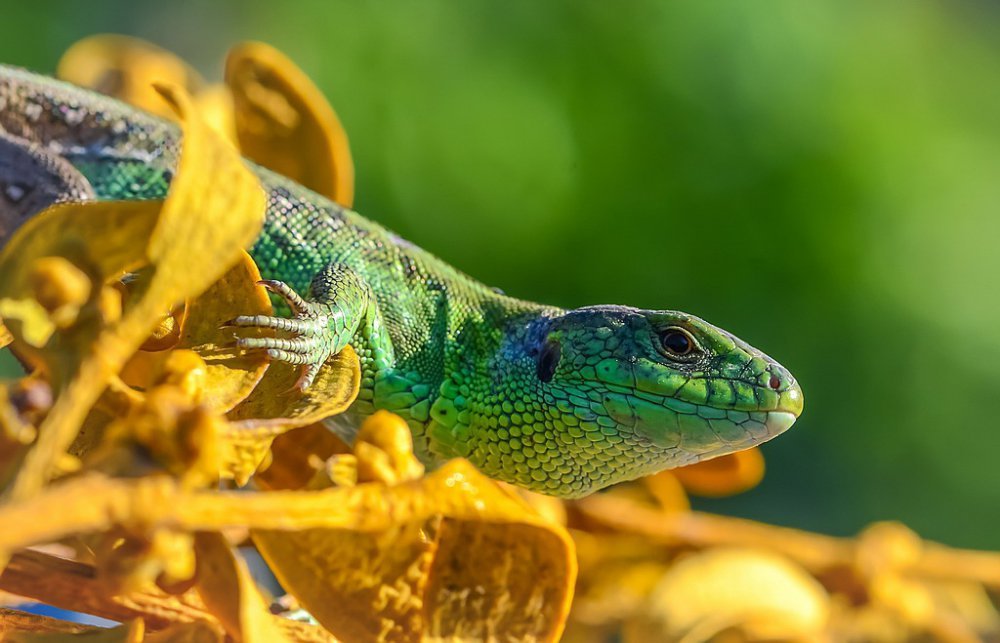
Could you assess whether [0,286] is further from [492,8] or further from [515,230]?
[492,8]

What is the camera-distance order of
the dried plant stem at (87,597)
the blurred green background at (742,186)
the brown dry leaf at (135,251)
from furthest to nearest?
the blurred green background at (742,186) < the dried plant stem at (87,597) < the brown dry leaf at (135,251)

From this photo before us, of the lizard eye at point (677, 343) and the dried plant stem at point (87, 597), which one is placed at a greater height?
the lizard eye at point (677, 343)

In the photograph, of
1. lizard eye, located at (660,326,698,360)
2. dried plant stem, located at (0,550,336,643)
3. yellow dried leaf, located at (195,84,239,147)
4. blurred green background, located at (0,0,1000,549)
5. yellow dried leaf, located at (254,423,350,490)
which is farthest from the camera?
blurred green background, located at (0,0,1000,549)

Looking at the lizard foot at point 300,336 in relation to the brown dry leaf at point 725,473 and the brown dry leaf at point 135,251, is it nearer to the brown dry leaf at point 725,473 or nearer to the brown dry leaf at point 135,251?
the brown dry leaf at point 135,251

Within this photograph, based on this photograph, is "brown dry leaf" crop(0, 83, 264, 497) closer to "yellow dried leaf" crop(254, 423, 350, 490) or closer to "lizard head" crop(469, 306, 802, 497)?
"yellow dried leaf" crop(254, 423, 350, 490)

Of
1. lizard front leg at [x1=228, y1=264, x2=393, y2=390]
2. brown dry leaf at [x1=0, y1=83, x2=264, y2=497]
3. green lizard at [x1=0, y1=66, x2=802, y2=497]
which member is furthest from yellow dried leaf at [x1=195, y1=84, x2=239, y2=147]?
brown dry leaf at [x1=0, y1=83, x2=264, y2=497]

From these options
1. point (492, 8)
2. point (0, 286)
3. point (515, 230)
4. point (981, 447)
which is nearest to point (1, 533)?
point (0, 286)

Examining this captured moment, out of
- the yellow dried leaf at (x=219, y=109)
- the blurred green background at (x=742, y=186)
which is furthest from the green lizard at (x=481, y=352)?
the blurred green background at (x=742, y=186)
